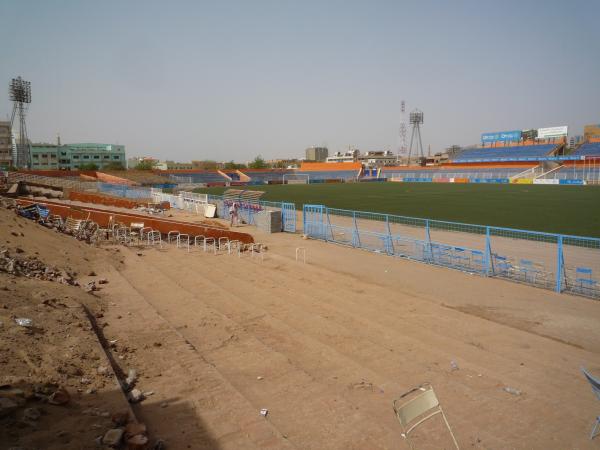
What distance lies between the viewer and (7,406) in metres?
4.79

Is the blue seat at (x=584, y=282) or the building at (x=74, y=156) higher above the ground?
the building at (x=74, y=156)

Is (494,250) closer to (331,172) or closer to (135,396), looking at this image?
→ (135,396)

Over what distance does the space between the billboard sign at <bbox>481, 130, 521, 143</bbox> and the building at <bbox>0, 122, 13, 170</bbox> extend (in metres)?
116

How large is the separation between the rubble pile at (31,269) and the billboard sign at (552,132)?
111 meters

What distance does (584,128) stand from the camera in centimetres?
12031

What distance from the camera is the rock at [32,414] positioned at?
4.74 metres

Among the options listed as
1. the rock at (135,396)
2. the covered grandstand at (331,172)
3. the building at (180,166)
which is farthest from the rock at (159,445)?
the building at (180,166)

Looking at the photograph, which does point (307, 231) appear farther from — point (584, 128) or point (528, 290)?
point (584, 128)

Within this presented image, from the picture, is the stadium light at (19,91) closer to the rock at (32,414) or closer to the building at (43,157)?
the building at (43,157)

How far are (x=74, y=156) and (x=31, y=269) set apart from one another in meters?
120

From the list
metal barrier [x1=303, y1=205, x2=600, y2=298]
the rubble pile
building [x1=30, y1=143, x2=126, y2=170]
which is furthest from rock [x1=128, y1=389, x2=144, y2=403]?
building [x1=30, y1=143, x2=126, y2=170]

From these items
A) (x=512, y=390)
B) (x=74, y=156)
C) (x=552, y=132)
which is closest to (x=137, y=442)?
(x=512, y=390)

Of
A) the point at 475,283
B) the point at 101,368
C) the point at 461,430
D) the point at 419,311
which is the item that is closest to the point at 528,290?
the point at 475,283

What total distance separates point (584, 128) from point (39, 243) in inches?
5540
